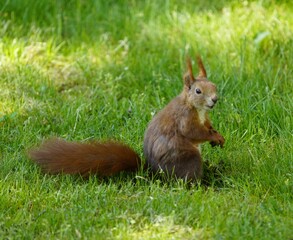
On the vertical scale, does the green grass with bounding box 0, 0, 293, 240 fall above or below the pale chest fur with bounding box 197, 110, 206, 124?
below

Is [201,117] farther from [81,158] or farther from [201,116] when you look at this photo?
[81,158]

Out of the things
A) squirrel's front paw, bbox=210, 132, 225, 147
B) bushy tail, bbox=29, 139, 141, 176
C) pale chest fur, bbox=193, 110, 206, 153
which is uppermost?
pale chest fur, bbox=193, 110, 206, 153

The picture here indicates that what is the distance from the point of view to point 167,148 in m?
4.07

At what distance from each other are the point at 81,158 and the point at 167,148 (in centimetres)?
46

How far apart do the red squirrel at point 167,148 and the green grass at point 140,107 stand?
0.08m

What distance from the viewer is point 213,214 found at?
3674mm

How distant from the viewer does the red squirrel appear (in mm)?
4062

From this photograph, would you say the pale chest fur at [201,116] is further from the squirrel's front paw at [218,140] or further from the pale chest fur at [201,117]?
the squirrel's front paw at [218,140]

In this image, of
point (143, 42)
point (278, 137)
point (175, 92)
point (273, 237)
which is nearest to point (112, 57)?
point (143, 42)

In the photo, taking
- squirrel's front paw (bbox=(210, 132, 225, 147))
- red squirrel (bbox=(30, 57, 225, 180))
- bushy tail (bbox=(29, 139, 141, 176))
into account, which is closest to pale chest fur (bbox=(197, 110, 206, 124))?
red squirrel (bbox=(30, 57, 225, 180))

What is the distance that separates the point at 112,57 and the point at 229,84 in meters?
1.04

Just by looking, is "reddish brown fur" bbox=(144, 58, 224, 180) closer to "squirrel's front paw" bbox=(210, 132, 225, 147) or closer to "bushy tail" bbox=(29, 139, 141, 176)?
"squirrel's front paw" bbox=(210, 132, 225, 147)

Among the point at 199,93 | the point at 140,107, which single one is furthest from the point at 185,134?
the point at 140,107

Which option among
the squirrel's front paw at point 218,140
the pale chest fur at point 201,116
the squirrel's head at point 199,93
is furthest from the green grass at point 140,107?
the squirrel's head at point 199,93
